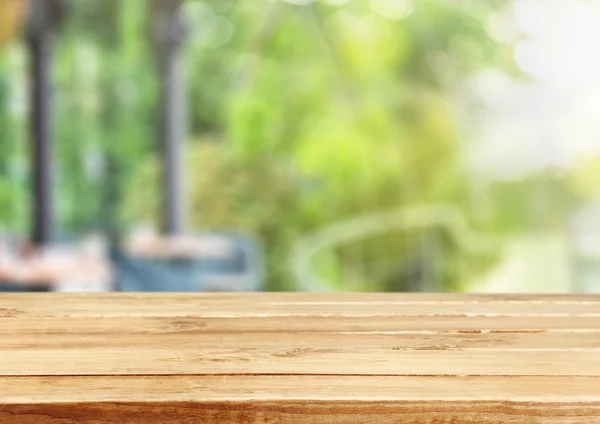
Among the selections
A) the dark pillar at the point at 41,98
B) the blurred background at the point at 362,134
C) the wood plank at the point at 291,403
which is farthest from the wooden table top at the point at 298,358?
the blurred background at the point at 362,134

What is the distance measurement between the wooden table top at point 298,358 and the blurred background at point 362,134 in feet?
11.7

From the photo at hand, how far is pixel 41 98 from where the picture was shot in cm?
327

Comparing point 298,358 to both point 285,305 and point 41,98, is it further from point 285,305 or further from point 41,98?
point 41,98

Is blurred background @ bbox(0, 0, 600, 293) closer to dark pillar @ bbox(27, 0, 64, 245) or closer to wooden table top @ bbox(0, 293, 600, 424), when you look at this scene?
dark pillar @ bbox(27, 0, 64, 245)

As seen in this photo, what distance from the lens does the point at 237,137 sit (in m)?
4.36

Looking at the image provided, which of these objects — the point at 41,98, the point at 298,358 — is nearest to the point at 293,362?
the point at 298,358

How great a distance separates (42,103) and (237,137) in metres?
1.30

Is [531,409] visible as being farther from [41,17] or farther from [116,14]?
→ [116,14]

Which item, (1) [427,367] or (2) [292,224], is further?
(2) [292,224]

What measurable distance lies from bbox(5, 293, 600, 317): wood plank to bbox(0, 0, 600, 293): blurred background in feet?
11.6

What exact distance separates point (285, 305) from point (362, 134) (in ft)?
13.0

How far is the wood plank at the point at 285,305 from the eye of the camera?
1.50 ft

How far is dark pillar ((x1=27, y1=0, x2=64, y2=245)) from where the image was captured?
324cm

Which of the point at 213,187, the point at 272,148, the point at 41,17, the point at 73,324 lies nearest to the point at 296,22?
the point at 272,148
